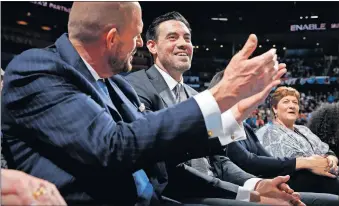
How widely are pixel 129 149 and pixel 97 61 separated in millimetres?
305

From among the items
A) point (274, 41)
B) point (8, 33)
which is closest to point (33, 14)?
point (8, 33)

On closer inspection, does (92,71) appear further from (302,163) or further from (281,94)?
(281,94)

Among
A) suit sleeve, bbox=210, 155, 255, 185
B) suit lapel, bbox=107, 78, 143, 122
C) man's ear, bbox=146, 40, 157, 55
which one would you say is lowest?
suit sleeve, bbox=210, 155, 255, 185

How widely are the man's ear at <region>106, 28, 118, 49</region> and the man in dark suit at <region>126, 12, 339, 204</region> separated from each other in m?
0.37

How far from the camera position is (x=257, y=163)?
1950mm

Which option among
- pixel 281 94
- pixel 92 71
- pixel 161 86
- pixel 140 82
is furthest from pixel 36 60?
pixel 281 94

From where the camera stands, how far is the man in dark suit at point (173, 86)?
1288mm

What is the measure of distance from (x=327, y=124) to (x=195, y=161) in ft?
4.89

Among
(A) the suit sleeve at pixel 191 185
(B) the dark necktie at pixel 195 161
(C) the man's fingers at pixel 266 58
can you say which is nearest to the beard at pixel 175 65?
(B) the dark necktie at pixel 195 161

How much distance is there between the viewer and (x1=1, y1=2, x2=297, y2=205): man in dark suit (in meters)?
0.83

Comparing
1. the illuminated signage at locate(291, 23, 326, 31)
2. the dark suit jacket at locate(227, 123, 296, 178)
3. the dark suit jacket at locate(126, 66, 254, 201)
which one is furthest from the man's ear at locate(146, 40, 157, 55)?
the illuminated signage at locate(291, 23, 326, 31)

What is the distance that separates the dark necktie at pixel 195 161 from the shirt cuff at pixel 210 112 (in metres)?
0.85

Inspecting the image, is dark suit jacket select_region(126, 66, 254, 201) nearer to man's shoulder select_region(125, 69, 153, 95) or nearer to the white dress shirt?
man's shoulder select_region(125, 69, 153, 95)

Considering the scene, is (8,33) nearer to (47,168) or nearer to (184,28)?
(184,28)
